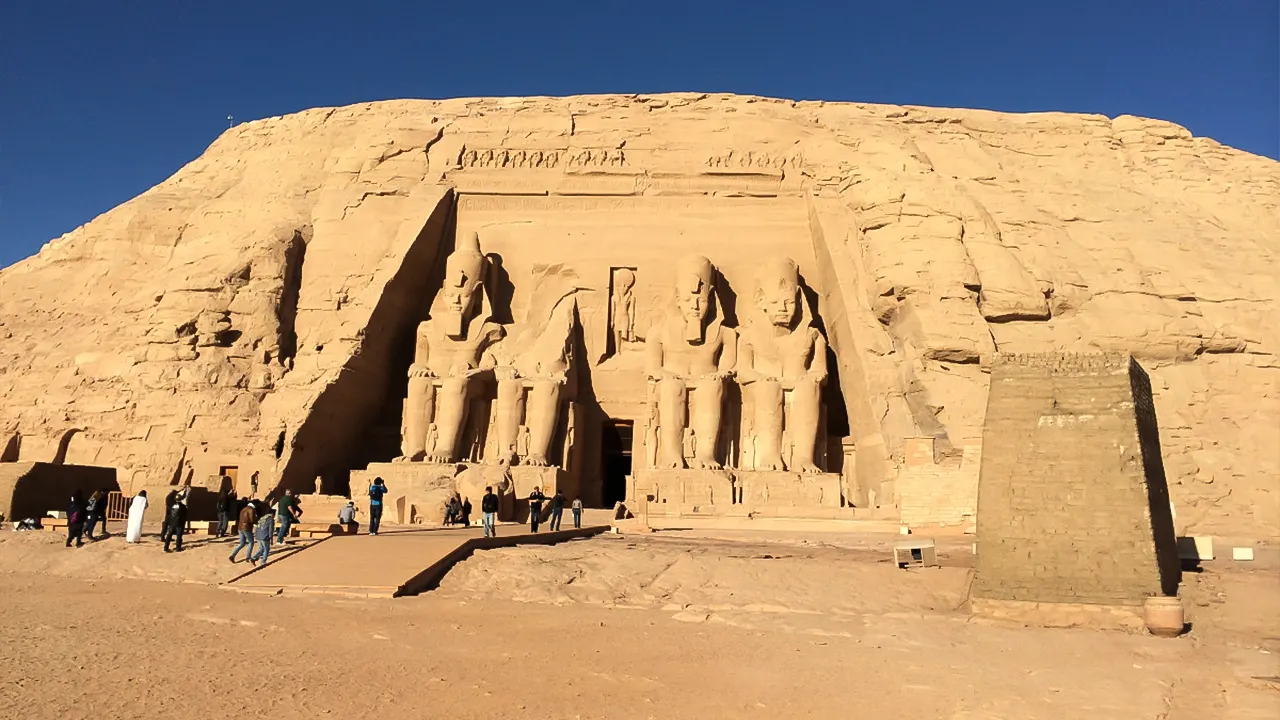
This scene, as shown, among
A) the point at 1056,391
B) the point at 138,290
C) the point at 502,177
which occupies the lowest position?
the point at 1056,391

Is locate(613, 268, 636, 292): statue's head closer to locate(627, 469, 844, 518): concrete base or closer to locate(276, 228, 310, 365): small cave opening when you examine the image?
locate(627, 469, 844, 518): concrete base

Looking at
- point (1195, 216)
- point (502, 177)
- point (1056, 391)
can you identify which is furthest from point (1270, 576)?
point (502, 177)

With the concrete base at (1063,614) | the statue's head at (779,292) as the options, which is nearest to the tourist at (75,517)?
the concrete base at (1063,614)

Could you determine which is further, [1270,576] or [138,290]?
[138,290]

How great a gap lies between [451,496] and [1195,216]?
12304 millimetres

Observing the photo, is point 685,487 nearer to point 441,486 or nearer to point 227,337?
point 441,486

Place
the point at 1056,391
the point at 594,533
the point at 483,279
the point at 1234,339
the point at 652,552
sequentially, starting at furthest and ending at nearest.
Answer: the point at 483,279 < the point at 1234,339 < the point at 594,533 < the point at 652,552 < the point at 1056,391

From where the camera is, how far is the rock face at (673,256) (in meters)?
13.0

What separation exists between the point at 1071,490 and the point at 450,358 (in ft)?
34.6

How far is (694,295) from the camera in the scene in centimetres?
1577

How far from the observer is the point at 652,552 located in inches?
348

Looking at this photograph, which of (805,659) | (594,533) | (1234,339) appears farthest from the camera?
(1234,339)

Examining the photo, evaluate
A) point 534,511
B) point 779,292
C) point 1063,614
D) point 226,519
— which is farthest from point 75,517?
point 779,292

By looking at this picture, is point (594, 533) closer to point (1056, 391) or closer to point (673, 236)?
point (1056, 391)
